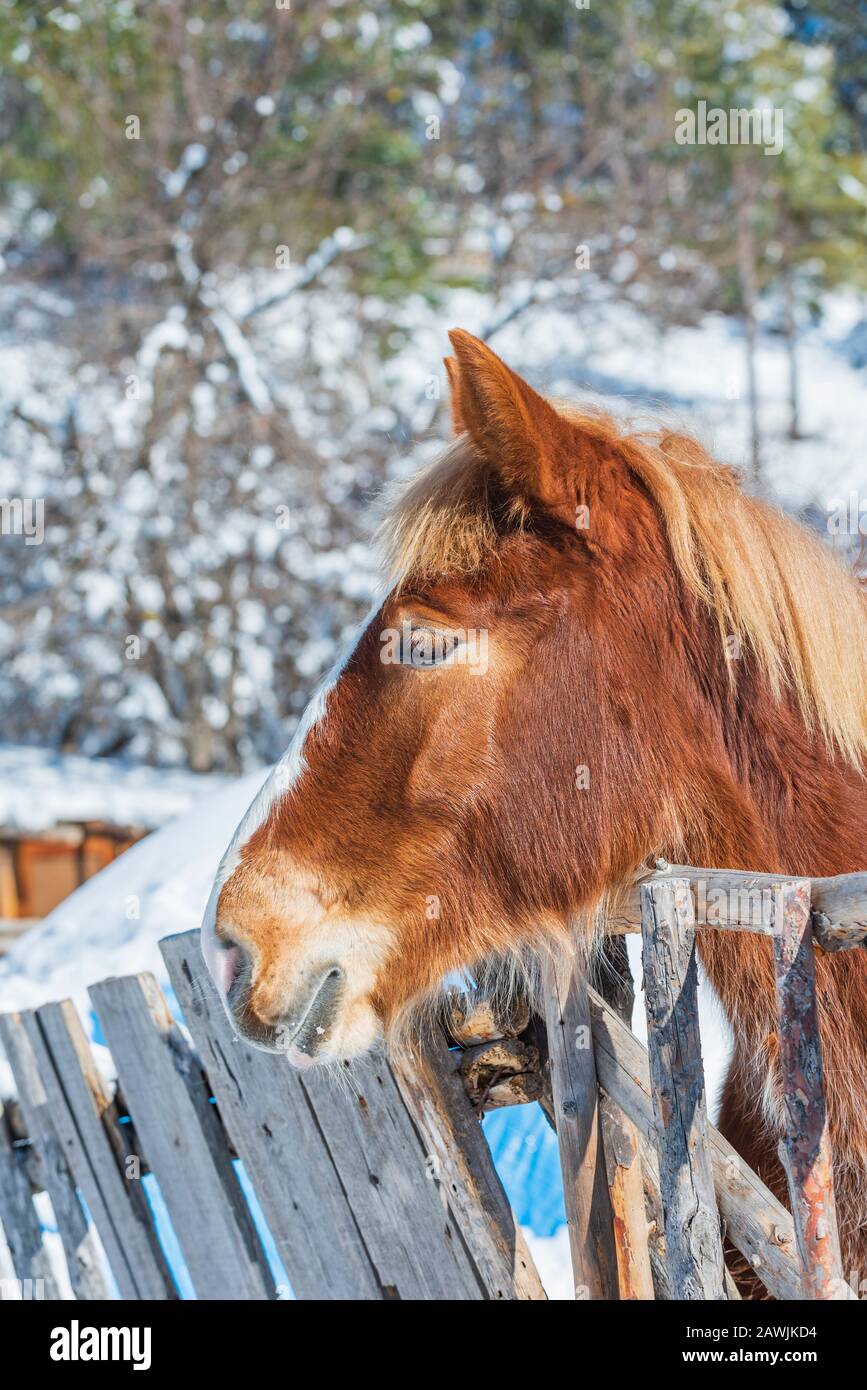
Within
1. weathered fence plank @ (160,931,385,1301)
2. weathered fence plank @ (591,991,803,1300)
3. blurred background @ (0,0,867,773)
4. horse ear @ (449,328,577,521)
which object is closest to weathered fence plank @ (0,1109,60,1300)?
weathered fence plank @ (160,931,385,1301)

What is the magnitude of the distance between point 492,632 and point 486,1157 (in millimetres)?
981

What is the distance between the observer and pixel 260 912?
Answer: 6.14 feet

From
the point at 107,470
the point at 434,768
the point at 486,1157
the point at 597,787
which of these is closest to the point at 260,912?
the point at 434,768

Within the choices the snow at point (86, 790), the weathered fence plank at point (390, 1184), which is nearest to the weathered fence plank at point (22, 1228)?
the weathered fence plank at point (390, 1184)

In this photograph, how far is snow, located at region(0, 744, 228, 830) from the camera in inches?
360

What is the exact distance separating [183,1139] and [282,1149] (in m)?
0.41

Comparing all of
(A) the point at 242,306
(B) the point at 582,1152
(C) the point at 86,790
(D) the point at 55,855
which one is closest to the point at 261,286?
(A) the point at 242,306

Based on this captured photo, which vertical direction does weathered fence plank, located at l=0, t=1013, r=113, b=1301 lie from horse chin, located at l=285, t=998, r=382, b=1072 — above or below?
below

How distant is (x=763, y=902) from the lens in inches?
61.2

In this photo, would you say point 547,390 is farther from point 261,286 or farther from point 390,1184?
point 261,286

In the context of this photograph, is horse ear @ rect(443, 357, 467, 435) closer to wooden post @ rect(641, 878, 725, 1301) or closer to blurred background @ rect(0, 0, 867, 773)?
wooden post @ rect(641, 878, 725, 1301)

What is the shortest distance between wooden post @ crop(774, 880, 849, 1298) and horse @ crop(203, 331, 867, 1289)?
0.31 m

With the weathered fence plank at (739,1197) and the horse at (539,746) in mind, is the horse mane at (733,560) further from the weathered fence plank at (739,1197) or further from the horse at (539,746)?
the weathered fence plank at (739,1197)
